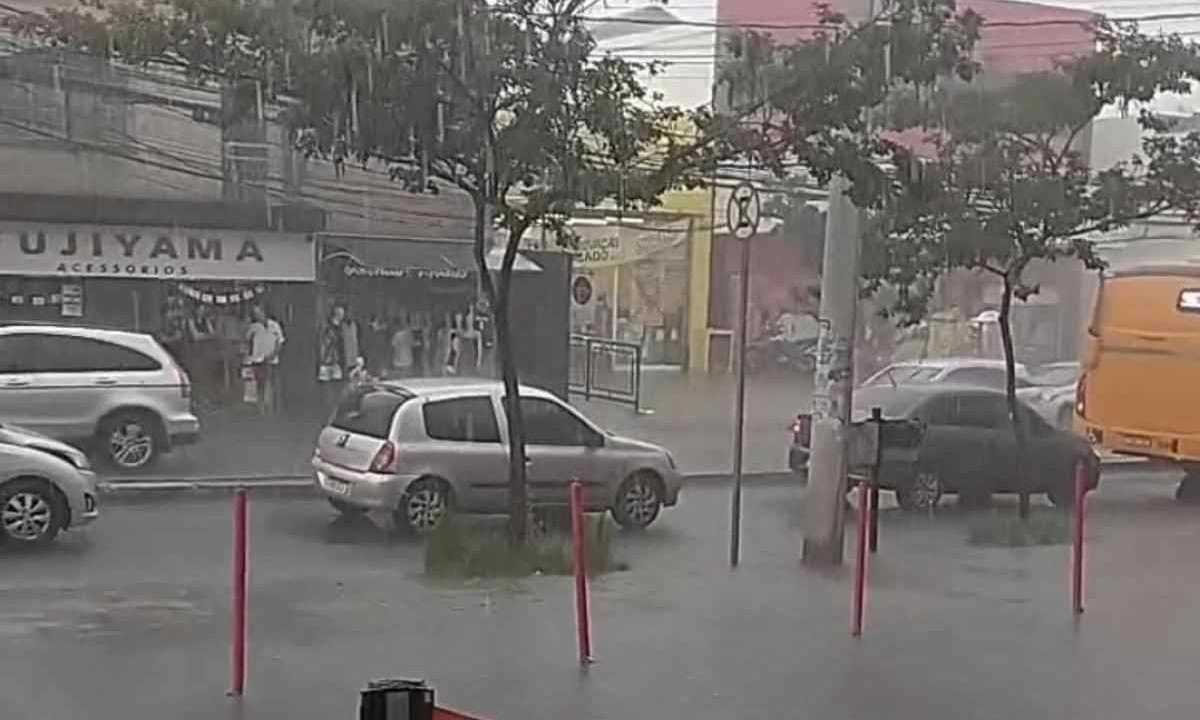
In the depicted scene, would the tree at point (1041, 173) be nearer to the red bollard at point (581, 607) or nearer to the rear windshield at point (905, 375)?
the rear windshield at point (905, 375)

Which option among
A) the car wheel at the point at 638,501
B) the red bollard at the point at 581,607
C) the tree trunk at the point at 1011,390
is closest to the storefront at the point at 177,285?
the car wheel at the point at 638,501

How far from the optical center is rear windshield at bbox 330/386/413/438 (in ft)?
34.0

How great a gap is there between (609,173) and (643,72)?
65 centimetres

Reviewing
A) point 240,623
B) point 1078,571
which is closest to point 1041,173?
point 1078,571

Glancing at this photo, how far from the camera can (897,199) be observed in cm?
970

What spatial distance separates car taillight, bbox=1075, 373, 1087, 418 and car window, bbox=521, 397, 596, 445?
4.72 meters

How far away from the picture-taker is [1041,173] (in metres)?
11.8

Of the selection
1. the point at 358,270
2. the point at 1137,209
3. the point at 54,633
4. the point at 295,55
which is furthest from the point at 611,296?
the point at 54,633

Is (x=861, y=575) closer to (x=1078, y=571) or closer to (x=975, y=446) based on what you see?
(x=1078, y=571)

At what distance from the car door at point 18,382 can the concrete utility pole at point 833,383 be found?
4.30 m

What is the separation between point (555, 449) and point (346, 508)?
1251 millimetres

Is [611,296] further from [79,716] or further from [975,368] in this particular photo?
[79,716]

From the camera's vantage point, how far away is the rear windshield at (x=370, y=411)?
34.0ft

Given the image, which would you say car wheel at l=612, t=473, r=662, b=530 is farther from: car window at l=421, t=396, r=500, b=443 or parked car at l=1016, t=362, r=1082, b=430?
parked car at l=1016, t=362, r=1082, b=430
